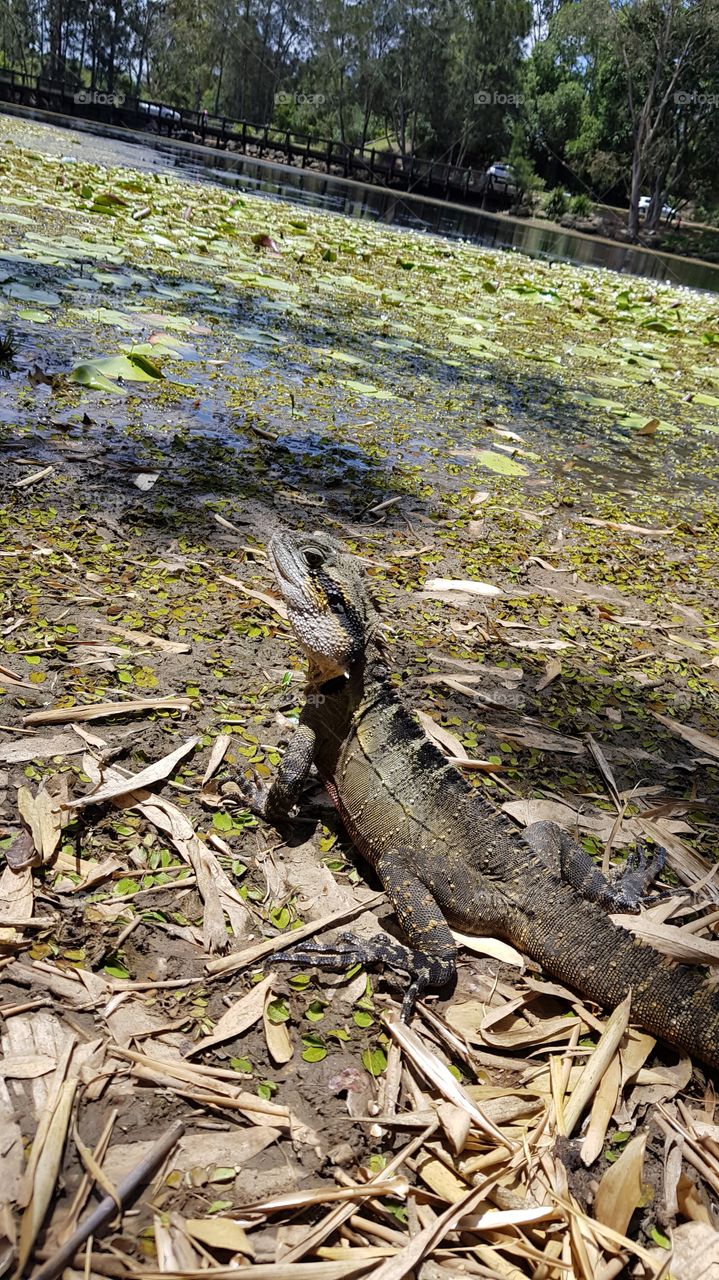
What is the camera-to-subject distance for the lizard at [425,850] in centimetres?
255

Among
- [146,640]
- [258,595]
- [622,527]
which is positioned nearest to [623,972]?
[146,640]

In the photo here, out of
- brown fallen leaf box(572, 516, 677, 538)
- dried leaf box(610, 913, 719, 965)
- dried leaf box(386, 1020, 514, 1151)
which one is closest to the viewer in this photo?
dried leaf box(386, 1020, 514, 1151)

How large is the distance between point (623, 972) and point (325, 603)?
67.0 inches

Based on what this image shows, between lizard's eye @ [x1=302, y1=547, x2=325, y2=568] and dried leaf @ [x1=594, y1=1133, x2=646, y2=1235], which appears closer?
dried leaf @ [x1=594, y1=1133, x2=646, y2=1235]

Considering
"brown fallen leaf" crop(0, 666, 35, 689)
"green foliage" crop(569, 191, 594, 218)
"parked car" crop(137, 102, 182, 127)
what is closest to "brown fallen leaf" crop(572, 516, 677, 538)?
"brown fallen leaf" crop(0, 666, 35, 689)

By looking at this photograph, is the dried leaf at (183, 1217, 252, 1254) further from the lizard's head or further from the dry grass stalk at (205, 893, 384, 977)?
the lizard's head

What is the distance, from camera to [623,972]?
254 cm

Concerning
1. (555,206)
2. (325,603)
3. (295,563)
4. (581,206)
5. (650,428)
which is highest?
(581,206)

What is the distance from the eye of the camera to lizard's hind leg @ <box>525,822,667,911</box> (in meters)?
3.01

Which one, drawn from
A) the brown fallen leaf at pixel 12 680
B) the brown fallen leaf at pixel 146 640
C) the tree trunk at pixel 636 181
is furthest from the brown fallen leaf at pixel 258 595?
the tree trunk at pixel 636 181

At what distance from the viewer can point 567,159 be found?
72.1 m

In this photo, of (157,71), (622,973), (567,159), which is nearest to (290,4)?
(157,71)

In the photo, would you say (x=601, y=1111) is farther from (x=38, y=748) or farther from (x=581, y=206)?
(x=581, y=206)

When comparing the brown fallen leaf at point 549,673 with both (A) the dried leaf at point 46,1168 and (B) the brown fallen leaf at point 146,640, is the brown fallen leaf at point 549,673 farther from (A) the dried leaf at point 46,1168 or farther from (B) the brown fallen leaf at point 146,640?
(A) the dried leaf at point 46,1168
